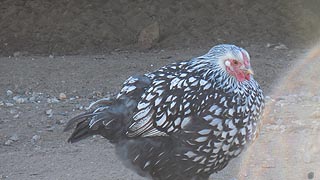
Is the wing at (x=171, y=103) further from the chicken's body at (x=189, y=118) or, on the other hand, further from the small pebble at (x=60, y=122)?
the small pebble at (x=60, y=122)

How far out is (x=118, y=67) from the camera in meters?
11.2

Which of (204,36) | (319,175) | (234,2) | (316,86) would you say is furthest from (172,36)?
(319,175)

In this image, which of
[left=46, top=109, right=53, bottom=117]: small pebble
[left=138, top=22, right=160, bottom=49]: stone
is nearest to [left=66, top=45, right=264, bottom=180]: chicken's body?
[left=46, top=109, right=53, bottom=117]: small pebble

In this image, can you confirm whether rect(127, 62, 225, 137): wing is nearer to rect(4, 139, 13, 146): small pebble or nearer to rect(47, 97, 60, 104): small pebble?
rect(4, 139, 13, 146): small pebble

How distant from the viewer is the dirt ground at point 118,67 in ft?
21.6

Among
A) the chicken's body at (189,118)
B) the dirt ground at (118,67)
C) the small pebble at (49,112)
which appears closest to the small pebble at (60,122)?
the dirt ground at (118,67)

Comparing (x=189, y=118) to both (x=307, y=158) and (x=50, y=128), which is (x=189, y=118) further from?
(x=50, y=128)

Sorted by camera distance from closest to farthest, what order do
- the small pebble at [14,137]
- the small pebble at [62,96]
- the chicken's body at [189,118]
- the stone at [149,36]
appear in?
the chicken's body at [189,118] < the small pebble at [14,137] < the small pebble at [62,96] < the stone at [149,36]

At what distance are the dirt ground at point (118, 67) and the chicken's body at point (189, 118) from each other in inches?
35.9

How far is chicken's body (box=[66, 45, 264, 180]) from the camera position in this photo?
5121mm

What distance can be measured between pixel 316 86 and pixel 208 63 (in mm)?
4428

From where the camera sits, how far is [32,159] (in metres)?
6.81

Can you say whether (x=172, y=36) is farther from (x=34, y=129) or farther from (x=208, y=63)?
(x=208, y=63)

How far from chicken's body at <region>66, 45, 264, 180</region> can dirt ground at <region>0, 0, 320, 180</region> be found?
0.91 metres
